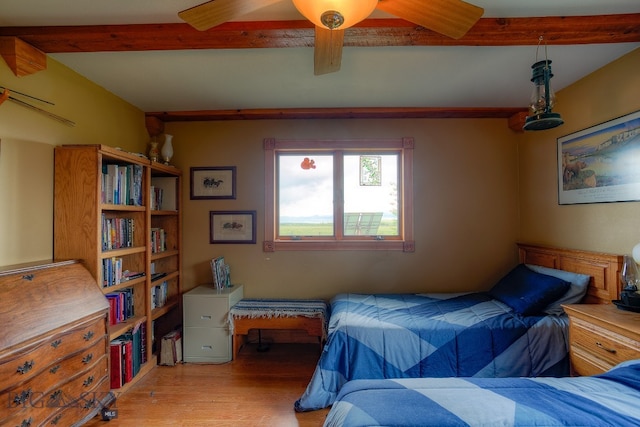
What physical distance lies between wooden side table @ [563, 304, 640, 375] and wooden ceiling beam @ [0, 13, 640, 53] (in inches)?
63.4

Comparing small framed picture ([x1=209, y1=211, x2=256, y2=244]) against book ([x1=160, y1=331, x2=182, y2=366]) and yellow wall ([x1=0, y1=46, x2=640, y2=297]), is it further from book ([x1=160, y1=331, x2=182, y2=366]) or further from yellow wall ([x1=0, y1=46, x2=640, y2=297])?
book ([x1=160, y1=331, x2=182, y2=366])

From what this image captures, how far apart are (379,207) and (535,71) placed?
1.78m

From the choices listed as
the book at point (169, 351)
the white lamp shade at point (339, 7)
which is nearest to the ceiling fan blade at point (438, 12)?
the white lamp shade at point (339, 7)

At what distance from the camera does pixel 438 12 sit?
1.21 metres

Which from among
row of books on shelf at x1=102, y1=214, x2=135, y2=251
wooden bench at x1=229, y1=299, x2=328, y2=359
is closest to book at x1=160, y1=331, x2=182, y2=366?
wooden bench at x1=229, y1=299, x2=328, y2=359

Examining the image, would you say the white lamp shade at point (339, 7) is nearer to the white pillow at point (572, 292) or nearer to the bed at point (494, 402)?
the bed at point (494, 402)

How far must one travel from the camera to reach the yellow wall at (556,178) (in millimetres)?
2049

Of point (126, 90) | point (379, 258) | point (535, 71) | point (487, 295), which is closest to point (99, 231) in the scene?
point (126, 90)

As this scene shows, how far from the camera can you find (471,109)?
2979mm

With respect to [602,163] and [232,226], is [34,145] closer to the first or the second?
[232,226]

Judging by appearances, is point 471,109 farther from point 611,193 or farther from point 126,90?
point 126,90

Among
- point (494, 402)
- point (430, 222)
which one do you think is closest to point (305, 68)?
point (430, 222)

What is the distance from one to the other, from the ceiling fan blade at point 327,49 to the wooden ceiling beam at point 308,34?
0.27 metres

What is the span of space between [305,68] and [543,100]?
1569 mm
